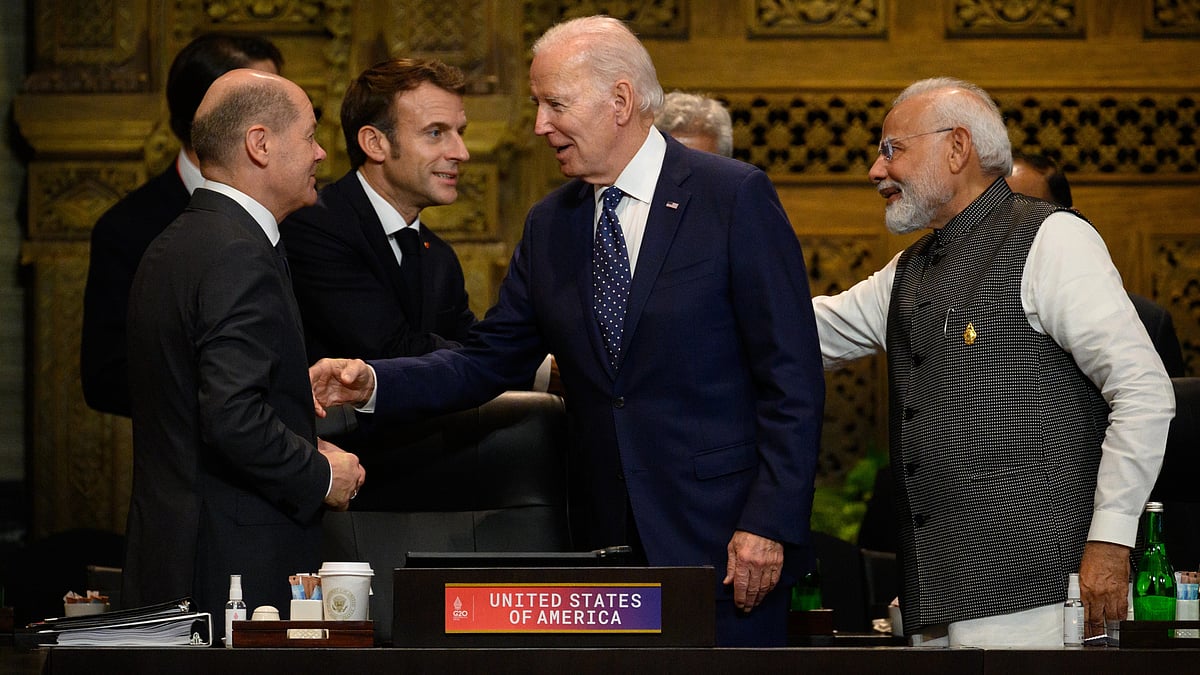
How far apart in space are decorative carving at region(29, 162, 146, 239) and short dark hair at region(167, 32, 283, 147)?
1.36 metres

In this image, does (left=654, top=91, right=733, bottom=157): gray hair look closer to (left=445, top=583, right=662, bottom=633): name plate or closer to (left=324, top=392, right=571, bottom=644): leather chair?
(left=324, top=392, right=571, bottom=644): leather chair

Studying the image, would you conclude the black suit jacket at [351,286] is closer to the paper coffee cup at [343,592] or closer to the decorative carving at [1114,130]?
the paper coffee cup at [343,592]

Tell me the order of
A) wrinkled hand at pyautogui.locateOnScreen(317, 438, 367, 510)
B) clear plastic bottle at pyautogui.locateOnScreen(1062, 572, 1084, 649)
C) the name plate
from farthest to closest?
wrinkled hand at pyautogui.locateOnScreen(317, 438, 367, 510) < clear plastic bottle at pyautogui.locateOnScreen(1062, 572, 1084, 649) < the name plate

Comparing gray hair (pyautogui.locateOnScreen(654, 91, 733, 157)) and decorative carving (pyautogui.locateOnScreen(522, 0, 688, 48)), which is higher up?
decorative carving (pyautogui.locateOnScreen(522, 0, 688, 48))

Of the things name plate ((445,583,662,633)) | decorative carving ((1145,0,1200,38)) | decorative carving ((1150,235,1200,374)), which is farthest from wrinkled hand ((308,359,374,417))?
decorative carving ((1145,0,1200,38))

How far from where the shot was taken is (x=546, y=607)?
6.66ft

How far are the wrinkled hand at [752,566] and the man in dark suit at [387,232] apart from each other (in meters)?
0.92

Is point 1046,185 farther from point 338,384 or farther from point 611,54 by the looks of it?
point 338,384

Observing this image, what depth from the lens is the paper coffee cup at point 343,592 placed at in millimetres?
2160

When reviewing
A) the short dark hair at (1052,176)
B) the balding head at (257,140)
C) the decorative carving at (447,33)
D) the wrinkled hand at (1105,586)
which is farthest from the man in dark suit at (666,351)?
the decorative carving at (447,33)

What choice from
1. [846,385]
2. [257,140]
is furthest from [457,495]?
[846,385]

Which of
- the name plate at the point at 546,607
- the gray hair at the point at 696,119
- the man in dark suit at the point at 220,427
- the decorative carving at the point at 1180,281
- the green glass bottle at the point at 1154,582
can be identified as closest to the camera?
the name plate at the point at 546,607

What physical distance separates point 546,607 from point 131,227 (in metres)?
2.25

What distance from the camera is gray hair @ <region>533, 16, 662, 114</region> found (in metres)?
2.93
